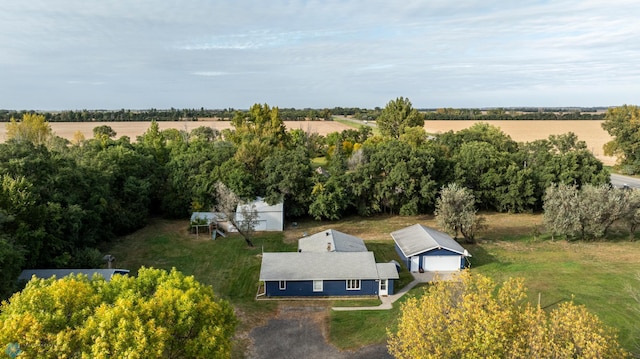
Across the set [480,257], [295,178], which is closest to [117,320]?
[480,257]

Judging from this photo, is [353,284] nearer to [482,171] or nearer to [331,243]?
[331,243]

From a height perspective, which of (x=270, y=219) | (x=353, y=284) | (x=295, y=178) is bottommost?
→ (x=353, y=284)

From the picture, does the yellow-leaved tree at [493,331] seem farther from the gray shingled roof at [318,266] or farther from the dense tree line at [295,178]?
the dense tree line at [295,178]

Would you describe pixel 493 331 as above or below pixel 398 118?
below

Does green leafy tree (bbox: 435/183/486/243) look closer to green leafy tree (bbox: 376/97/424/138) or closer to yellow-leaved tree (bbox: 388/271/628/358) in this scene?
yellow-leaved tree (bbox: 388/271/628/358)

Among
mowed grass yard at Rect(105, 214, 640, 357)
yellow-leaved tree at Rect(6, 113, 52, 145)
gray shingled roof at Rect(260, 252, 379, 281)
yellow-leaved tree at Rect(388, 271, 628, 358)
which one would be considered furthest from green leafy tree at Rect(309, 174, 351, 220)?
yellow-leaved tree at Rect(6, 113, 52, 145)
